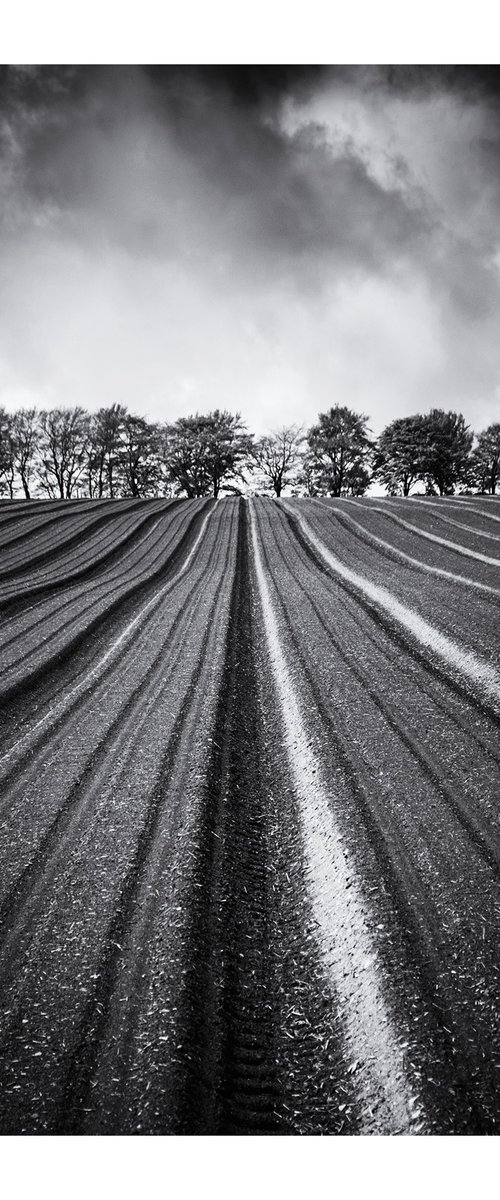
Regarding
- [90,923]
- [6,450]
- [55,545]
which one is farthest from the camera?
[6,450]

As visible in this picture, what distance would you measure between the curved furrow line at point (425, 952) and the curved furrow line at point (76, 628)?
2.93 meters

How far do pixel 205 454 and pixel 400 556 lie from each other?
39.2 metres

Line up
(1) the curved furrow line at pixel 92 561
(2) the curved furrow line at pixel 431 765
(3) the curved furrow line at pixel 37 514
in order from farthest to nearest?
(3) the curved furrow line at pixel 37 514 < (1) the curved furrow line at pixel 92 561 < (2) the curved furrow line at pixel 431 765

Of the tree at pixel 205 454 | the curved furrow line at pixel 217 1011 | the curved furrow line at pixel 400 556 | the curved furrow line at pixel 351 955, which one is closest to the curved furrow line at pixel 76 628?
the curved furrow line at pixel 217 1011

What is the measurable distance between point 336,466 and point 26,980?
48.5 metres

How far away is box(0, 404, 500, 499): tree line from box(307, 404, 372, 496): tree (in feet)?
0.30

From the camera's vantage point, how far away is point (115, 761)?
3.51m

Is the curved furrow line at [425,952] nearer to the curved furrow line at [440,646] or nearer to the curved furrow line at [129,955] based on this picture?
the curved furrow line at [129,955]

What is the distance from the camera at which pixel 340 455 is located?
47469 mm

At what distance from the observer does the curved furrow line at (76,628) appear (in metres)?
4.87

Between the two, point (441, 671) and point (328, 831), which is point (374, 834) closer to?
point (328, 831)

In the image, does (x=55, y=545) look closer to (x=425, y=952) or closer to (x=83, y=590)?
(x=83, y=590)

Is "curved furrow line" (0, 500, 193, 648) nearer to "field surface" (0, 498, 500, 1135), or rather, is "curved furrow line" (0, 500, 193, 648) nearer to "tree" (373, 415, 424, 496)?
"field surface" (0, 498, 500, 1135)

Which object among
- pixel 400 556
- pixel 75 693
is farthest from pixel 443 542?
pixel 75 693
